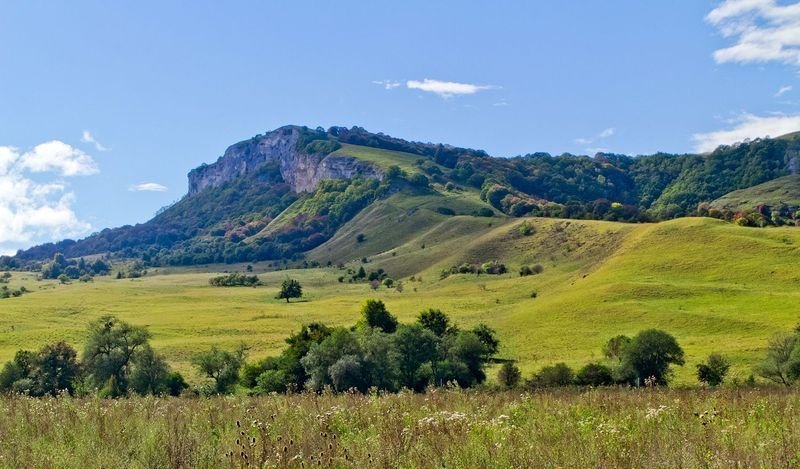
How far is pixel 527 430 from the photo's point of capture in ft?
32.7

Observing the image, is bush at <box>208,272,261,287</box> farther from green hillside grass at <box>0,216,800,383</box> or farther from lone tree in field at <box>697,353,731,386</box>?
lone tree in field at <box>697,353,731,386</box>

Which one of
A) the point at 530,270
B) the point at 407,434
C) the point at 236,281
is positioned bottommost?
the point at 236,281

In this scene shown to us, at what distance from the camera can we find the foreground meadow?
7.97 meters

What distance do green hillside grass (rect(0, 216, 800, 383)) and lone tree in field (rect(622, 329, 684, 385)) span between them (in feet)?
5.32

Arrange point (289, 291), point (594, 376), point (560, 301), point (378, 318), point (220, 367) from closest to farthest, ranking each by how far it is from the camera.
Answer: point (594, 376) < point (220, 367) < point (378, 318) < point (560, 301) < point (289, 291)

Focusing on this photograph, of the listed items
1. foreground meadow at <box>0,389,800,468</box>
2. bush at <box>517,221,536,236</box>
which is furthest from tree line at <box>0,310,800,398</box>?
bush at <box>517,221,536,236</box>

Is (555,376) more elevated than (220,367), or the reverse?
(220,367)

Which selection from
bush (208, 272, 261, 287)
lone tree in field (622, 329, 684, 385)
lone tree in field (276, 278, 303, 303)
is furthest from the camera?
bush (208, 272, 261, 287)

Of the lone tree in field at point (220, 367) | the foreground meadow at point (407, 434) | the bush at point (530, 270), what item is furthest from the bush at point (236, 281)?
the foreground meadow at point (407, 434)

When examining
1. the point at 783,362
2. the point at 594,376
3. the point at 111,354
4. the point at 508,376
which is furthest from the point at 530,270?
the point at 111,354

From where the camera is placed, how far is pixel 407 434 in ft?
31.6

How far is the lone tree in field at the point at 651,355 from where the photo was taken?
5031 centimetres

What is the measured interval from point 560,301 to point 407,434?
3311 inches

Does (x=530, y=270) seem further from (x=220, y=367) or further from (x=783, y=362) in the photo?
(x=220, y=367)
